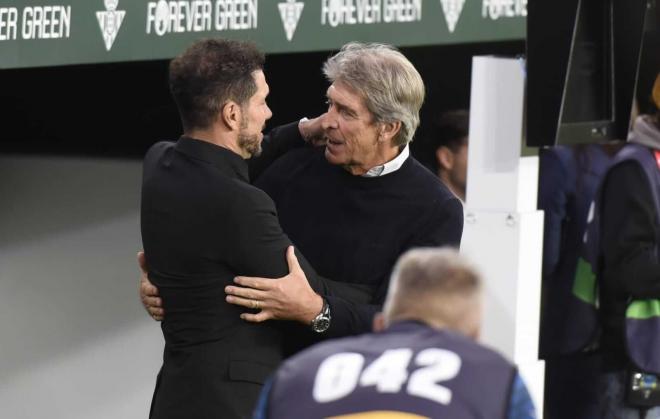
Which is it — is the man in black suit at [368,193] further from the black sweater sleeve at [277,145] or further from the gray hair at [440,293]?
the gray hair at [440,293]

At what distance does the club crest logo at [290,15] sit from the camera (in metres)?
4.82

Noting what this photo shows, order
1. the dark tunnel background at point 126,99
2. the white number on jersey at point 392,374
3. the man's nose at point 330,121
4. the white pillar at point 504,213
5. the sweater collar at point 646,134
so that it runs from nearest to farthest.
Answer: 1. the white number on jersey at point 392,374
2. the man's nose at point 330,121
3. the white pillar at point 504,213
4. the sweater collar at point 646,134
5. the dark tunnel background at point 126,99

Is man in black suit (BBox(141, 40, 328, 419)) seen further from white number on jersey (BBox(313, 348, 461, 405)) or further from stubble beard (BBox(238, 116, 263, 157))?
white number on jersey (BBox(313, 348, 461, 405))

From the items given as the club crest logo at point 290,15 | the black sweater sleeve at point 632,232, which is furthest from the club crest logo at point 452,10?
the black sweater sleeve at point 632,232

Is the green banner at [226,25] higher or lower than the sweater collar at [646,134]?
higher

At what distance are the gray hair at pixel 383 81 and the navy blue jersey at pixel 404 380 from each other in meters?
1.20

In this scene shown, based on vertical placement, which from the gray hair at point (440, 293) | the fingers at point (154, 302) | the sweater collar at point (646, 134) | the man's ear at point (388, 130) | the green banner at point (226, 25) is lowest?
the fingers at point (154, 302)

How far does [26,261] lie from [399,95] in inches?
125

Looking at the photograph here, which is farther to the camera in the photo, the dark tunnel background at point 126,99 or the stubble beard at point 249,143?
the dark tunnel background at point 126,99

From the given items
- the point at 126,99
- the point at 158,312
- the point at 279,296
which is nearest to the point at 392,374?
the point at 279,296

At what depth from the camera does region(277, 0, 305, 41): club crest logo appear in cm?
482

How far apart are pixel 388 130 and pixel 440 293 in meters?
1.25

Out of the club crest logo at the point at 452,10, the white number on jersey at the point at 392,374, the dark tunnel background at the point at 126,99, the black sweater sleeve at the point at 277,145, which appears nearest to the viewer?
the white number on jersey at the point at 392,374

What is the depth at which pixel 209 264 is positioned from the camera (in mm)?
3641
